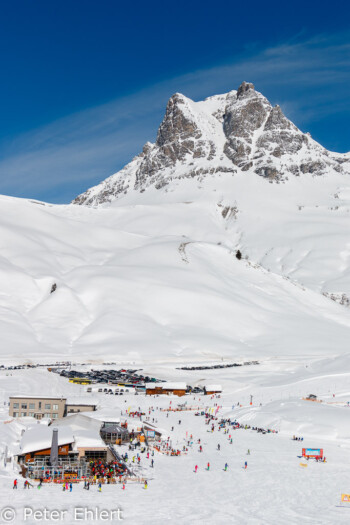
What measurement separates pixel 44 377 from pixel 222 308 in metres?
61.9

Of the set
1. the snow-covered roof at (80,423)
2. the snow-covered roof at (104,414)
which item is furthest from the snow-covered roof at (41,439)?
the snow-covered roof at (104,414)

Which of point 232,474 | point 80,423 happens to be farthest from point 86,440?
point 232,474

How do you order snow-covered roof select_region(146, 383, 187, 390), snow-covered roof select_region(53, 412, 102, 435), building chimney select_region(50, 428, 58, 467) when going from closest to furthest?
building chimney select_region(50, 428, 58, 467) → snow-covered roof select_region(53, 412, 102, 435) → snow-covered roof select_region(146, 383, 187, 390)

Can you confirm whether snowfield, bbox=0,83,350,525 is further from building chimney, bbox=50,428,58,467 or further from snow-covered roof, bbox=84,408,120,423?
building chimney, bbox=50,428,58,467

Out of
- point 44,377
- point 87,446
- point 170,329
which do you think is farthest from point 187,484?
point 170,329

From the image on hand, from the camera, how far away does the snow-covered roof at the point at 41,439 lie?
36.7 metres

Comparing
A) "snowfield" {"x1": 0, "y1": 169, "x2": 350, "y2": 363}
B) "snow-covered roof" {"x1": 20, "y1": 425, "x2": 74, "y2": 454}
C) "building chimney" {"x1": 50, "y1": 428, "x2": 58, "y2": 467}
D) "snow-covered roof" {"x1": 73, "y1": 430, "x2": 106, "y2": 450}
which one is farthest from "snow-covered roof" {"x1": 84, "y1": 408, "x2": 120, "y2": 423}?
"snowfield" {"x1": 0, "y1": 169, "x2": 350, "y2": 363}

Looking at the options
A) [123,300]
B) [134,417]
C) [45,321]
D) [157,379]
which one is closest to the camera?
[134,417]

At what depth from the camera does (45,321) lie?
4660 inches

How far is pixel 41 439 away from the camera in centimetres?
3784

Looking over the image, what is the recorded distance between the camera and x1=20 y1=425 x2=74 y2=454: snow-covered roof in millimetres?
36653

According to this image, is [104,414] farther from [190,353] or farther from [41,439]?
[190,353]

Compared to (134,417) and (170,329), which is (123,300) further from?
(134,417)

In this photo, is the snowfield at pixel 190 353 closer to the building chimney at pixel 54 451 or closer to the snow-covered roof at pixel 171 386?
the snow-covered roof at pixel 171 386
